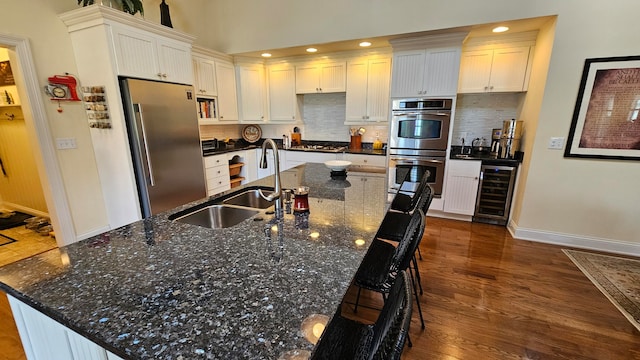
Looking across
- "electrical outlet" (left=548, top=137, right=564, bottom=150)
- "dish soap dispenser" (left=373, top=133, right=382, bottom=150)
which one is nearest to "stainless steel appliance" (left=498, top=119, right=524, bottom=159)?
"electrical outlet" (left=548, top=137, right=564, bottom=150)

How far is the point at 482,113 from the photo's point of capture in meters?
3.72

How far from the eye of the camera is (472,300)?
208cm

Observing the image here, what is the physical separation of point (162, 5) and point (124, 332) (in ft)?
13.0

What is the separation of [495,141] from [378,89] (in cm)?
172

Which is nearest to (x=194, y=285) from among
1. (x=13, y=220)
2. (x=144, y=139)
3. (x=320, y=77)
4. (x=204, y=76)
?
(x=144, y=139)

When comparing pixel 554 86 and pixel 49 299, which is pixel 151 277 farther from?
pixel 554 86

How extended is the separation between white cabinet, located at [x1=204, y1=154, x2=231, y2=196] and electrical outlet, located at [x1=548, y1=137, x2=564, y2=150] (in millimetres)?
4058

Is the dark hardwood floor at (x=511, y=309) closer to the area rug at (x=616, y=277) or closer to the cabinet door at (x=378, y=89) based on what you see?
the area rug at (x=616, y=277)

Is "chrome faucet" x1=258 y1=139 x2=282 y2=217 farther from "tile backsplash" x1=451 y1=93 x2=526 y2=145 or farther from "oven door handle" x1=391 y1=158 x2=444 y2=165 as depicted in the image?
"tile backsplash" x1=451 y1=93 x2=526 y2=145

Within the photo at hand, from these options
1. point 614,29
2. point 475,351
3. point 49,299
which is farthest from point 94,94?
point 614,29

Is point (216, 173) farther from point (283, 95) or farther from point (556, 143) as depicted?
point (556, 143)

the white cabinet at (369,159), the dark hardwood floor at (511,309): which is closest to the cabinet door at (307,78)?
the white cabinet at (369,159)

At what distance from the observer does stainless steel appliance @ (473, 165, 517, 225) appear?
130 inches

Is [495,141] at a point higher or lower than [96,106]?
lower
